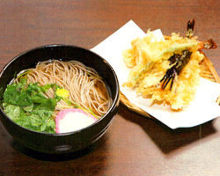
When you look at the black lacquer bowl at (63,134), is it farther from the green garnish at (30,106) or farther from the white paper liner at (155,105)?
the white paper liner at (155,105)

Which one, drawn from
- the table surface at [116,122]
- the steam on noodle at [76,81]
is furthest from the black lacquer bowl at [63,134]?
the table surface at [116,122]

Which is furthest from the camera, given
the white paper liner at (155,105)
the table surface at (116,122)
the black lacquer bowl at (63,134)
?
the white paper liner at (155,105)

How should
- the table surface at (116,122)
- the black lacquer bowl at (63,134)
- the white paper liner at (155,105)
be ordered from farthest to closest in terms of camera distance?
the white paper liner at (155,105) < the table surface at (116,122) < the black lacquer bowl at (63,134)

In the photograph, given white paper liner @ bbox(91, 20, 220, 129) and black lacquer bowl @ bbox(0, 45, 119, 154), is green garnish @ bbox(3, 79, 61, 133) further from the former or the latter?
white paper liner @ bbox(91, 20, 220, 129)

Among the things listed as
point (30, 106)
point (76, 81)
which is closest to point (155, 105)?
point (76, 81)

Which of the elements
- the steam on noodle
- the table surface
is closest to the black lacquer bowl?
the steam on noodle

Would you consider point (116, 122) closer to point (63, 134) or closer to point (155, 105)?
point (155, 105)

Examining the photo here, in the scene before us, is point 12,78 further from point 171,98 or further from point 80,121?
point 171,98
